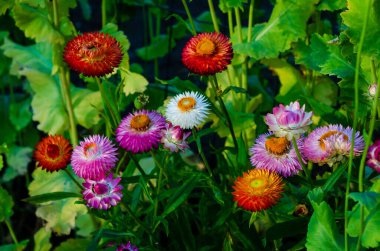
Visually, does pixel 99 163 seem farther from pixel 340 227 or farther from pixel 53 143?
pixel 340 227

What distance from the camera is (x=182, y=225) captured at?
4.17 ft

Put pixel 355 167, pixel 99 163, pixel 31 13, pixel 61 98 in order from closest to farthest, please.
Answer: pixel 99 163 → pixel 355 167 → pixel 31 13 → pixel 61 98

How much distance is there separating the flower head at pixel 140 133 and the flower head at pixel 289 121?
20 centimetres

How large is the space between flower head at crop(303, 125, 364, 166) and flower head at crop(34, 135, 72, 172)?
0.39 metres

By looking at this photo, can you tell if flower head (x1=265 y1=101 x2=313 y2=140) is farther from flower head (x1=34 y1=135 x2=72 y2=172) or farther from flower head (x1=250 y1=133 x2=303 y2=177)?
flower head (x1=34 y1=135 x2=72 y2=172)

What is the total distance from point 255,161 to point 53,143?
1.10 ft

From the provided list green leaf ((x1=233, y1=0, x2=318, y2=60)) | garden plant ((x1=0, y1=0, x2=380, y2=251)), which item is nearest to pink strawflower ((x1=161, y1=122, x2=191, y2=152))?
garden plant ((x1=0, y1=0, x2=380, y2=251))

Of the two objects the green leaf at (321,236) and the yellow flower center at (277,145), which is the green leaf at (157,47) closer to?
the yellow flower center at (277,145)

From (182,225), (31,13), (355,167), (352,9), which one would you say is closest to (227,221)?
(182,225)

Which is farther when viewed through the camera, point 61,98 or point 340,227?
point 61,98

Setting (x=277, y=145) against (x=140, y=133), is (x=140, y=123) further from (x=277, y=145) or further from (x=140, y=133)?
(x=277, y=145)

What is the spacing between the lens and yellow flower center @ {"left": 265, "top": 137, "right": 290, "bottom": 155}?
107 cm

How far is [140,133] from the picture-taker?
3.58 ft

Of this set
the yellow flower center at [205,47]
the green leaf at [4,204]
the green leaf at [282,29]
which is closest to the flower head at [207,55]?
the yellow flower center at [205,47]
